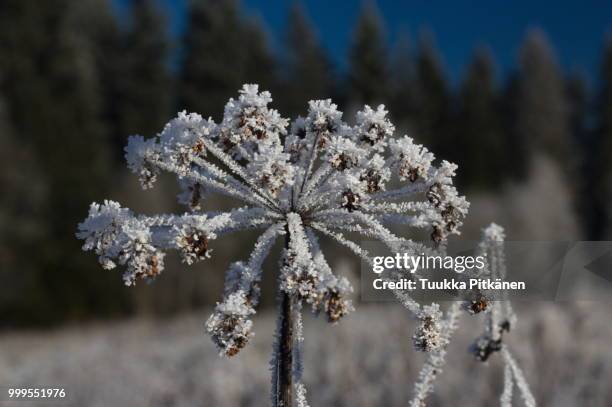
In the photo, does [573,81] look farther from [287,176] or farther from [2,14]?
[287,176]

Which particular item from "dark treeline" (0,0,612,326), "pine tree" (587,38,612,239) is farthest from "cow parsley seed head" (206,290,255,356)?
"pine tree" (587,38,612,239)

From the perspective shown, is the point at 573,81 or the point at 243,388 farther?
the point at 573,81

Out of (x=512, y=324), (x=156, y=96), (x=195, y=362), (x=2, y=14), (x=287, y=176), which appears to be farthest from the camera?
(x=156, y=96)

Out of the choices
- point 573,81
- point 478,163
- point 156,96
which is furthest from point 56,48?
point 573,81

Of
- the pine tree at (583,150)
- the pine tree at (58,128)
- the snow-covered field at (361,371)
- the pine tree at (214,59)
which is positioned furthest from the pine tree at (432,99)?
the snow-covered field at (361,371)

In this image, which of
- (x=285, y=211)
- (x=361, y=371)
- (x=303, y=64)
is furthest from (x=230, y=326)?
(x=303, y=64)

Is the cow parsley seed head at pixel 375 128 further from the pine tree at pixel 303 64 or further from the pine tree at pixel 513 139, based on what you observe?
the pine tree at pixel 513 139

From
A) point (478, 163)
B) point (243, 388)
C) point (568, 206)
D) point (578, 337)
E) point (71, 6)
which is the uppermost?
point (71, 6)
